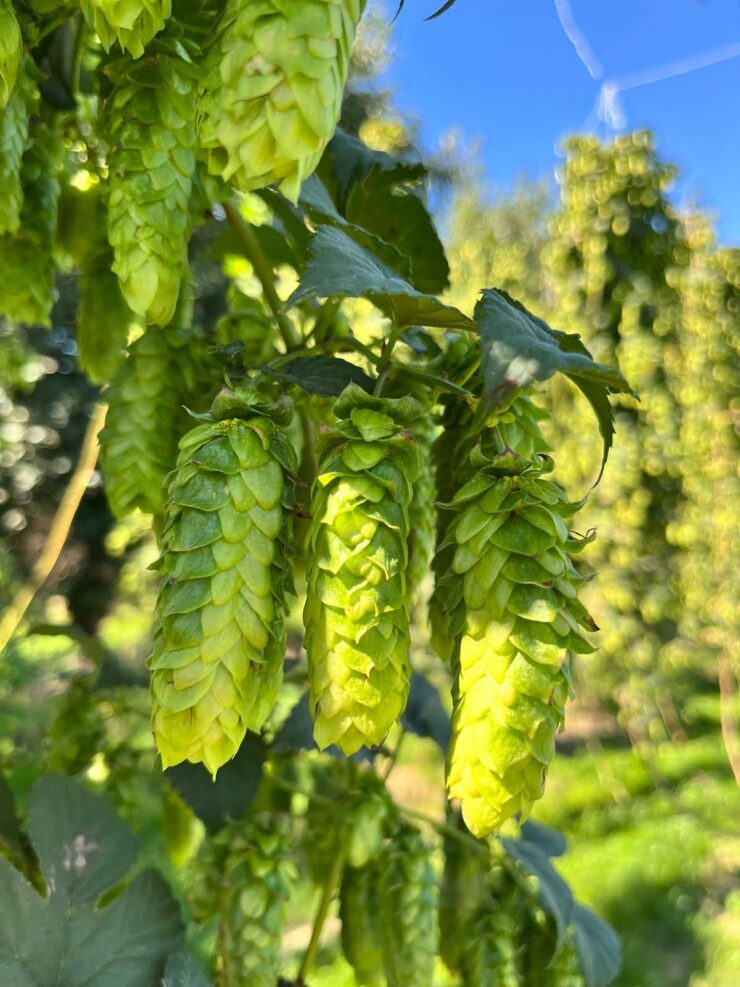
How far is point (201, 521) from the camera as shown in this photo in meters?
0.43

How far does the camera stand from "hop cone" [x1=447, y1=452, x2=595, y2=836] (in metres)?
0.44

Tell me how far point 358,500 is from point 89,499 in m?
4.47

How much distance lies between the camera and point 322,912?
779 mm

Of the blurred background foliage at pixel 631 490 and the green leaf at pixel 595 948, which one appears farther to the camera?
the blurred background foliage at pixel 631 490

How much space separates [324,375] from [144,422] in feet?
0.49

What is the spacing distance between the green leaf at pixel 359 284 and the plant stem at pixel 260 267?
6.1 inches

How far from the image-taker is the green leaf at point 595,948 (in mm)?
803

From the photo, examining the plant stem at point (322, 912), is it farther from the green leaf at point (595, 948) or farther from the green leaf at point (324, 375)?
the green leaf at point (324, 375)

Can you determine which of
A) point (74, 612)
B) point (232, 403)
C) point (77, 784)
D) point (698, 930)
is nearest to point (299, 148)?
point (232, 403)

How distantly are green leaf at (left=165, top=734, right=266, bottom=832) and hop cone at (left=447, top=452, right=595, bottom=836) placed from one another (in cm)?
34

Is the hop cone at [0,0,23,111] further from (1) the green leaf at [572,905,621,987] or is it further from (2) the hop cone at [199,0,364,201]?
(1) the green leaf at [572,905,621,987]

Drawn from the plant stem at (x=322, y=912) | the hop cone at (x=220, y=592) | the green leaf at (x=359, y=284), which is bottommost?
the plant stem at (x=322, y=912)

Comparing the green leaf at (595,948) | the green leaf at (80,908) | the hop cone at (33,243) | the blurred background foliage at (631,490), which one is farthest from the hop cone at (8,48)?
the blurred background foliage at (631,490)

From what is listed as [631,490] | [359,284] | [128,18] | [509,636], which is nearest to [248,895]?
[509,636]
